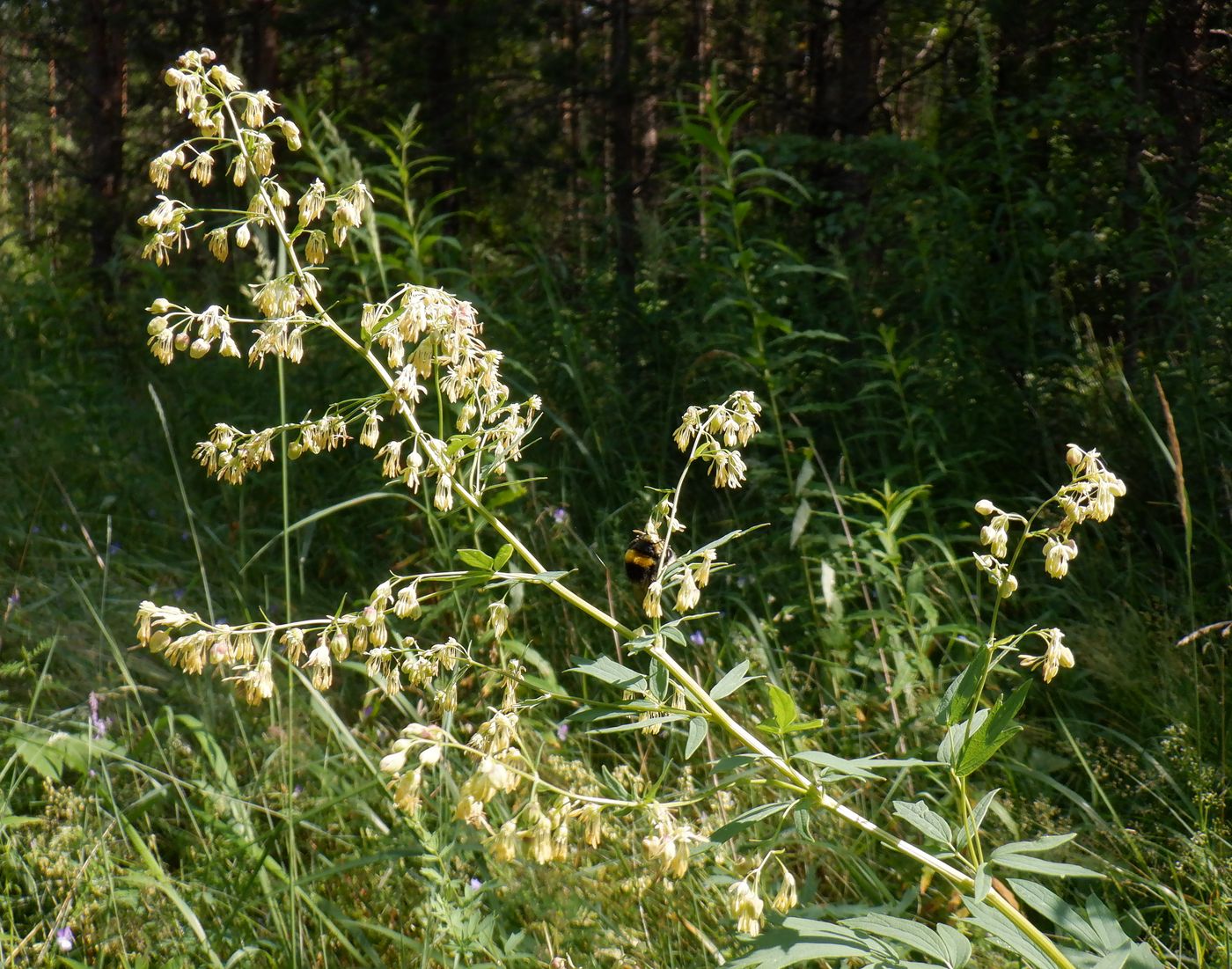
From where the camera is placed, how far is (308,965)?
231 centimetres

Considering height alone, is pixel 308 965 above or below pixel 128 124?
below

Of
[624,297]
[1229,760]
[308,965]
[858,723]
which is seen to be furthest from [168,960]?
[624,297]

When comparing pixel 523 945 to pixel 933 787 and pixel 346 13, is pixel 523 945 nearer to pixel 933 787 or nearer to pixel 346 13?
pixel 933 787

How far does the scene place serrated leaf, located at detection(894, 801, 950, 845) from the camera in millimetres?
1421

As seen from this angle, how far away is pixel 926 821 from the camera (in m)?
1.45

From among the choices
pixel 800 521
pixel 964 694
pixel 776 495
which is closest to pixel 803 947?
pixel 964 694

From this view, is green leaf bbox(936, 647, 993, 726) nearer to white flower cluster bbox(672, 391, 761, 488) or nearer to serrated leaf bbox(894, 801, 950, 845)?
serrated leaf bbox(894, 801, 950, 845)

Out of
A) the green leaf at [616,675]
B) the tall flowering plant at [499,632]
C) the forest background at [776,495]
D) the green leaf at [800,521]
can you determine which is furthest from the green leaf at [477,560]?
the green leaf at [800,521]

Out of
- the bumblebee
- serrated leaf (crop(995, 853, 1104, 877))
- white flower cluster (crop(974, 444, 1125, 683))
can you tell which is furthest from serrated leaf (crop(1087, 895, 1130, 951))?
the bumblebee

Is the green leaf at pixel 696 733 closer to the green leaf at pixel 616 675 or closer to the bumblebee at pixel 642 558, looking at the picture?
the green leaf at pixel 616 675

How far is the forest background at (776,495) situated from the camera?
2395 mm

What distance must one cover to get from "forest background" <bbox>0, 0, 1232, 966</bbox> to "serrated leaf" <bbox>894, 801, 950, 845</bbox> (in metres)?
0.81

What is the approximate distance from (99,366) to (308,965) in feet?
17.9

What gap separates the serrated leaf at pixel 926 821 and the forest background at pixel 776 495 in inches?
31.8
